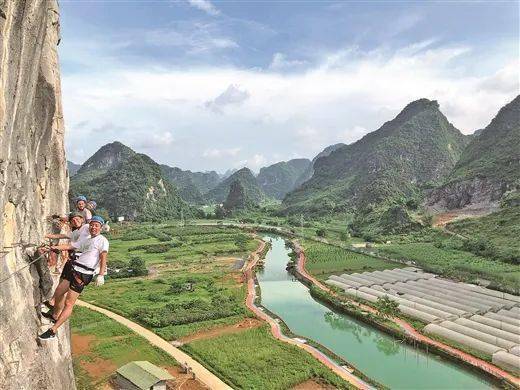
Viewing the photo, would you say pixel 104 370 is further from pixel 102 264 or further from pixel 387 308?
pixel 387 308

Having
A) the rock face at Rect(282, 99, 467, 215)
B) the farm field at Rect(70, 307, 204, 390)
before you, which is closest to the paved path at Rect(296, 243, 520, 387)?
the farm field at Rect(70, 307, 204, 390)

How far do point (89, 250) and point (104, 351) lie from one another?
61.1ft

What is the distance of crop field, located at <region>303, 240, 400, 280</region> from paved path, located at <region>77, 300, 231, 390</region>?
21658mm

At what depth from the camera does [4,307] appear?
23.8 feet

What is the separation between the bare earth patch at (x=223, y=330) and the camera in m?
27.0

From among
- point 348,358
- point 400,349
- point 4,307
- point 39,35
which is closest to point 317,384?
point 348,358

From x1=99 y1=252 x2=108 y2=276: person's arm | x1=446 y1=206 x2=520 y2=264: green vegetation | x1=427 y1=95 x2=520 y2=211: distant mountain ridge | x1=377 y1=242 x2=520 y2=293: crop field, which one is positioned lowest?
x1=377 y1=242 x2=520 y2=293: crop field

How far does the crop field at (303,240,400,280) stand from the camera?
160ft

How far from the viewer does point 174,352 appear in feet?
80.3

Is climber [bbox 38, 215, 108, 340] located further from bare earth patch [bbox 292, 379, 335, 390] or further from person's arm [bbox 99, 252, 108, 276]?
bare earth patch [bbox 292, 379, 335, 390]

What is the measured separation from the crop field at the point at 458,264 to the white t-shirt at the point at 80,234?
128ft

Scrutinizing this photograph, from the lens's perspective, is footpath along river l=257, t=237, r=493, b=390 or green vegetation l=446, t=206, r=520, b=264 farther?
green vegetation l=446, t=206, r=520, b=264

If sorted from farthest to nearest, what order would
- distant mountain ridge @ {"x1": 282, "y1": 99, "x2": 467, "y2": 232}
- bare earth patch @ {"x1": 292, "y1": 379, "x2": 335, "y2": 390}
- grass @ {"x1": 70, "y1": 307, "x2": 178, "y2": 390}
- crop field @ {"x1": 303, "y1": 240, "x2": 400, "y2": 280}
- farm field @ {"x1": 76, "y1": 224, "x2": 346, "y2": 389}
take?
1. distant mountain ridge @ {"x1": 282, "y1": 99, "x2": 467, "y2": 232}
2. crop field @ {"x1": 303, "y1": 240, "x2": 400, "y2": 280}
3. farm field @ {"x1": 76, "y1": 224, "x2": 346, "y2": 389}
4. grass @ {"x1": 70, "y1": 307, "x2": 178, "y2": 390}
5. bare earth patch @ {"x1": 292, "y1": 379, "x2": 335, "y2": 390}

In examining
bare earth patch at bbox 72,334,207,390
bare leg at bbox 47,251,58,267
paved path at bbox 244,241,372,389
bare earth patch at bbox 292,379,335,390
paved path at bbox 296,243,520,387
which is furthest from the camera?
paved path at bbox 296,243,520,387
